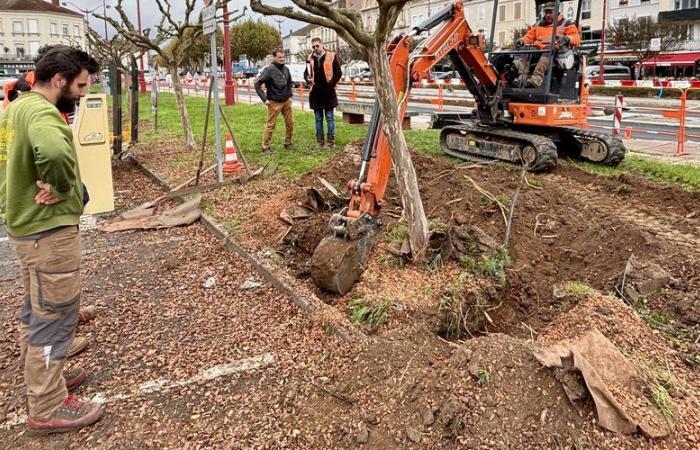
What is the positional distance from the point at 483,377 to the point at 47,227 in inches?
99.5

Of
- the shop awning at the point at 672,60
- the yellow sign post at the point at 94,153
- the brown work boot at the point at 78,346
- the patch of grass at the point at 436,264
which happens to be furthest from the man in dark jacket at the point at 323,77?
the shop awning at the point at 672,60

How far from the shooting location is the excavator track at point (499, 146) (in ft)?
28.2

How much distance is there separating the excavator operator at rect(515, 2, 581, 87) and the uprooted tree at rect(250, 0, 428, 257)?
5.13 meters

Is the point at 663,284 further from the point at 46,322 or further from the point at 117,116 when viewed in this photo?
the point at 117,116

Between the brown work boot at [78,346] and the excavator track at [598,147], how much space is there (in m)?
7.87

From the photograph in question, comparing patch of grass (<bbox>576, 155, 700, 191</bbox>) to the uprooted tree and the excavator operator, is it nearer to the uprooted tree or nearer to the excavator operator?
the excavator operator

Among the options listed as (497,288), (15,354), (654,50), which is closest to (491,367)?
(497,288)

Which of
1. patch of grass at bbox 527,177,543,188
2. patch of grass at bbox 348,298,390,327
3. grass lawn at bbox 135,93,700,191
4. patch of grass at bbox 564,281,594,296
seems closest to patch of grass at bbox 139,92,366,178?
grass lawn at bbox 135,93,700,191

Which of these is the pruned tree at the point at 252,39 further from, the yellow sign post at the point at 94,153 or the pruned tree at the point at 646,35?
the yellow sign post at the point at 94,153

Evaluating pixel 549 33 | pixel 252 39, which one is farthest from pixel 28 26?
pixel 549 33

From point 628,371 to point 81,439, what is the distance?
9.90ft

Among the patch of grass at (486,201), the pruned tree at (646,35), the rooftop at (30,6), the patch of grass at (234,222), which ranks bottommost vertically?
the patch of grass at (234,222)

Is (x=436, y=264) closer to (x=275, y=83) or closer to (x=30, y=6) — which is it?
(x=275, y=83)

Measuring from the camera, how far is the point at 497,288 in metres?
4.86
